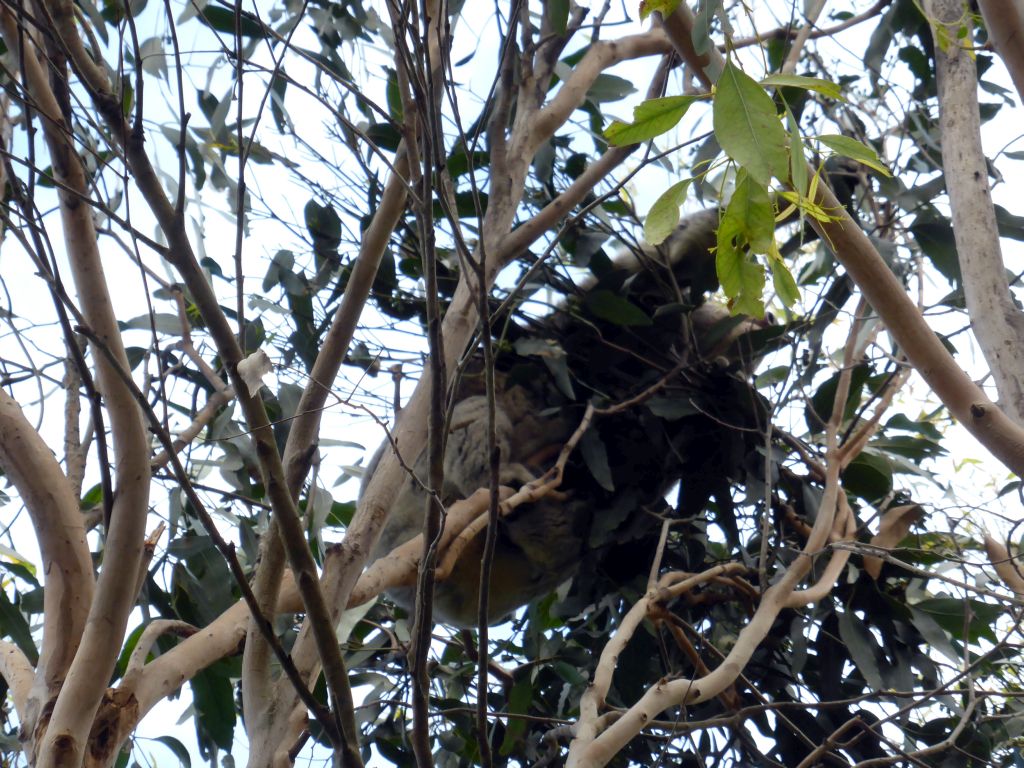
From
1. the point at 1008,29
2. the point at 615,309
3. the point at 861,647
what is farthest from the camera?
the point at 615,309

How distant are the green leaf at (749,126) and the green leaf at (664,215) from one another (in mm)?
172

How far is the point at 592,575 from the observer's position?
2557 mm

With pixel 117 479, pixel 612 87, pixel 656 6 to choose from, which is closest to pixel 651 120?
pixel 656 6

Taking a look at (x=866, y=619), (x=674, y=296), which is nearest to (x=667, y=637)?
(x=866, y=619)

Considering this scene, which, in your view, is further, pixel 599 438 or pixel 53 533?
pixel 599 438

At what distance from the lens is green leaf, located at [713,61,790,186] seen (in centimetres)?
69

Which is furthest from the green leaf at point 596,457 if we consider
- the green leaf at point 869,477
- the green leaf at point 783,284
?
the green leaf at point 783,284

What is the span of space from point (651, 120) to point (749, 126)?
5.1 inches

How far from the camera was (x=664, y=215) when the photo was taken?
902mm

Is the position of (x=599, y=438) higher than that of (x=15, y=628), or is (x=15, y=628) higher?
(x=599, y=438)

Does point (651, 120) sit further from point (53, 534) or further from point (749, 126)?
point (53, 534)

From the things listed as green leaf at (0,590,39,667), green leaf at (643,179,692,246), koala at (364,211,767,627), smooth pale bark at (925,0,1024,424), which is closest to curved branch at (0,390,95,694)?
green leaf at (0,590,39,667)

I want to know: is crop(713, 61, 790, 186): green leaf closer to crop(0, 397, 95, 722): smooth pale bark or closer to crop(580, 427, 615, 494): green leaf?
crop(0, 397, 95, 722): smooth pale bark

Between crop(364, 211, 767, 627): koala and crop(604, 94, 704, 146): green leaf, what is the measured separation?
1.54 meters
